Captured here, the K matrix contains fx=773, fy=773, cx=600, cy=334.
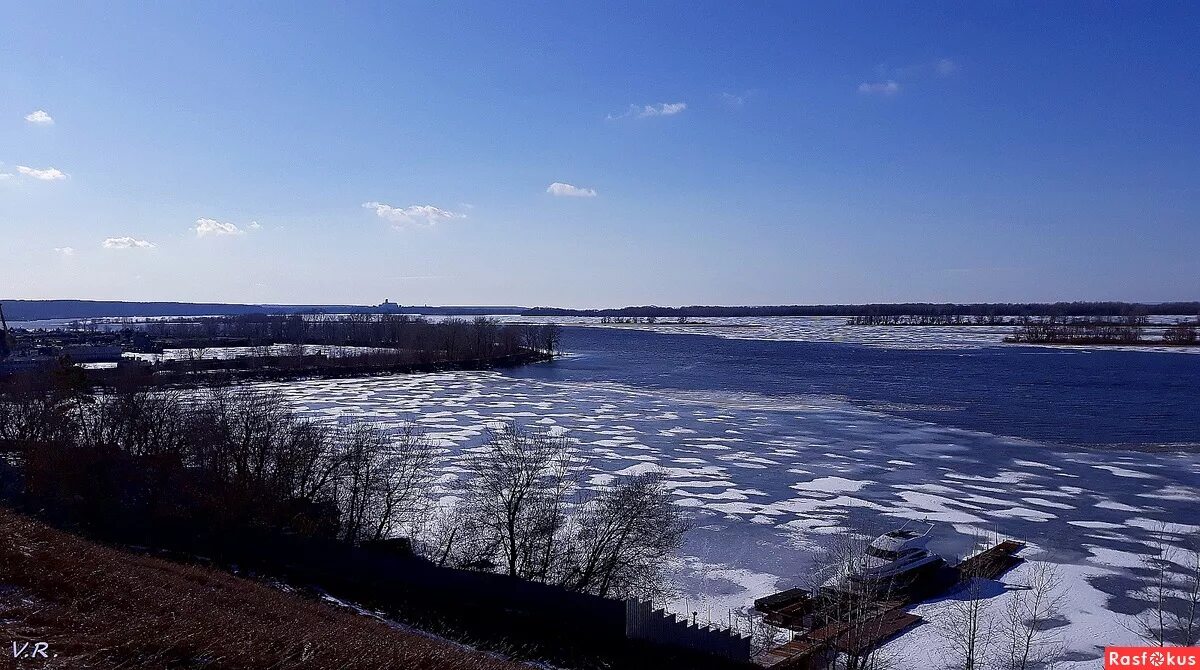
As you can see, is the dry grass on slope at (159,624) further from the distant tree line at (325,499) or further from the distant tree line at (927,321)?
the distant tree line at (927,321)

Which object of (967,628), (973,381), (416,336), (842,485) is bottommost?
(967,628)

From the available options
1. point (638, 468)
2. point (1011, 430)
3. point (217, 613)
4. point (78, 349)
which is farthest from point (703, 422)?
point (78, 349)

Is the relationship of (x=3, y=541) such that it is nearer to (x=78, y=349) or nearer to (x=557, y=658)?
(x=557, y=658)

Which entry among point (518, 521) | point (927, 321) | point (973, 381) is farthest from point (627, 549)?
point (927, 321)

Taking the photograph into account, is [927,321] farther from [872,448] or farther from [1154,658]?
[1154,658]

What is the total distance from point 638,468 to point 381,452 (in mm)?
5877

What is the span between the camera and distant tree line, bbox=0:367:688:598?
1162 centimetres

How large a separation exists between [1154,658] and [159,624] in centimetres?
907

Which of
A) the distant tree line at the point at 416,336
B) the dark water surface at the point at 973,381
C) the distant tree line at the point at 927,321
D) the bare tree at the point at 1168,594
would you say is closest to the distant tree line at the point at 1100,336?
the dark water surface at the point at 973,381

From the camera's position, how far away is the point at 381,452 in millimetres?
16531

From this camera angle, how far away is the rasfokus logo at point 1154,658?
7.52 metres

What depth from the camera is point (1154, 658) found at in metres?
7.70

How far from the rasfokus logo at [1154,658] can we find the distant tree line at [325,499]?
5.38 metres

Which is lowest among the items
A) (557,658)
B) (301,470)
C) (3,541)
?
(557,658)
